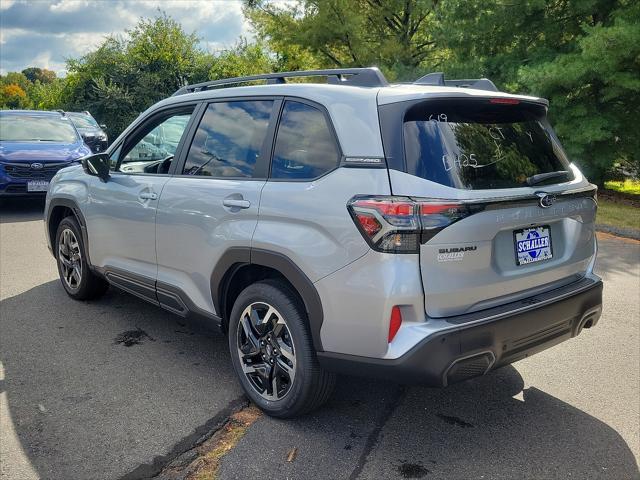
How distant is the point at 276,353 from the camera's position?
3.18 metres

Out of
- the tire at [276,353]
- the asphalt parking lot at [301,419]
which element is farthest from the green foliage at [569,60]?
the tire at [276,353]

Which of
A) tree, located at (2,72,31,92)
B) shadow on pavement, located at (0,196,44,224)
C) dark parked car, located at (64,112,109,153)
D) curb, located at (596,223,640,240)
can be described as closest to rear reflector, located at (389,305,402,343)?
curb, located at (596,223,640,240)

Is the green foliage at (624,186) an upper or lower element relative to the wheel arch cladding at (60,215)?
lower

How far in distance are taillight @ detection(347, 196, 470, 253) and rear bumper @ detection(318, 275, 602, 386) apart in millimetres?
427

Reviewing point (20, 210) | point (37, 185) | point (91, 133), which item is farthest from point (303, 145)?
point (91, 133)

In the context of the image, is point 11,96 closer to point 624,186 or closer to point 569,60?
point 624,186

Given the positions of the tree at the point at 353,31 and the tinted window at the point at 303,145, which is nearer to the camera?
the tinted window at the point at 303,145

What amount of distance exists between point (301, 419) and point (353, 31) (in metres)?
17.9

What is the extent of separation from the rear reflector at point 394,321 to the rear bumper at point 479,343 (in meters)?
0.11

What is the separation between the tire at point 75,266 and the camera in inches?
199

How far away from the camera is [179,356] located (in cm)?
409

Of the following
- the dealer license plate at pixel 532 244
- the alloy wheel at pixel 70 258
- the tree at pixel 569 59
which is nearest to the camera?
the dealer license plate at pixel 532 244

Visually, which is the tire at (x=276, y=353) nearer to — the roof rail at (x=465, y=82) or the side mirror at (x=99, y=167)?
the roof rail at (x=465, y=82)

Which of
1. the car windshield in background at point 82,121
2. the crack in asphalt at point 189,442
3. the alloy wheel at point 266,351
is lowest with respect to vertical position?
the crack in asphalt at point 189,442
